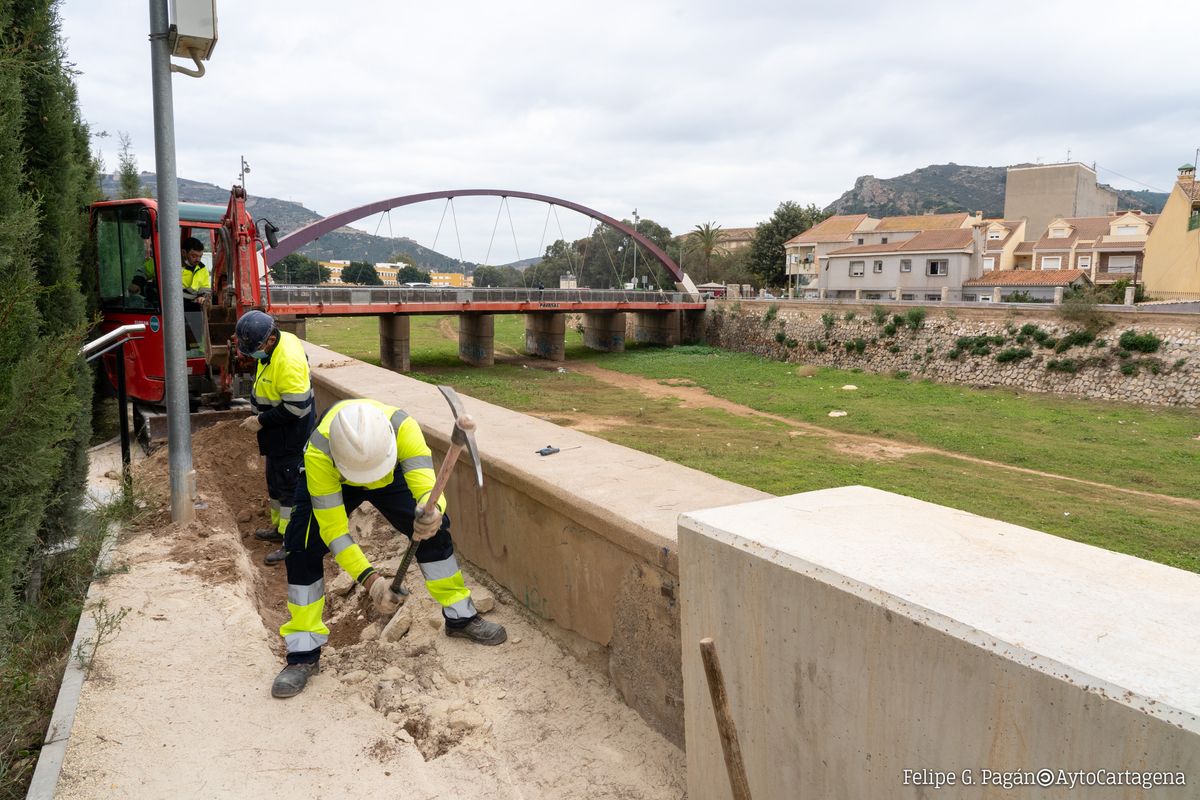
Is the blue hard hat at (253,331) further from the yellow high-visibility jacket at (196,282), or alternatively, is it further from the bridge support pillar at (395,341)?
the bridge support pillar at (395,341)

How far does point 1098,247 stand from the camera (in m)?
48.7

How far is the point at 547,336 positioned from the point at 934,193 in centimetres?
17176

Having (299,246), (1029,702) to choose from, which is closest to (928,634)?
(1029,702)

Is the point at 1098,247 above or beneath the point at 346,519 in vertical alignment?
above

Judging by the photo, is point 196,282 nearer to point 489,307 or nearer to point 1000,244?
point 489,307

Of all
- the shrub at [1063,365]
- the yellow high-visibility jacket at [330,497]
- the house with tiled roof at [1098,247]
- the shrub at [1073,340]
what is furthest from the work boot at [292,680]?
the house with tiled roof at [1098,247]

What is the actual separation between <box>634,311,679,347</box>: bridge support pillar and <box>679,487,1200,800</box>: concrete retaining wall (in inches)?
1674

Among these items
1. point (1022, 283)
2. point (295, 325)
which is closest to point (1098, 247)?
point (1022, 283)

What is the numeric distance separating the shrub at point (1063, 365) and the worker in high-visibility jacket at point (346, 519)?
27448 millimetres

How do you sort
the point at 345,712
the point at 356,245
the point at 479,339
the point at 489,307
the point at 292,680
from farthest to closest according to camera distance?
the point at 356,245, the point at 479,339, the point at 489,307, the point at 292,680, the point at 345,712

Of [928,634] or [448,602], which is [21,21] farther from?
[928,634]

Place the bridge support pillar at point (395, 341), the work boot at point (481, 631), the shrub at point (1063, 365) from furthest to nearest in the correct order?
1. the bridge support pillar at point (395, 341)
2. the shrub at point (1063, 365)
3. the work boot at point (481, 631)

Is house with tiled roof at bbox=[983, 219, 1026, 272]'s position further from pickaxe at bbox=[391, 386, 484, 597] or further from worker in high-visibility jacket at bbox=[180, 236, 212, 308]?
pickaxe at bbox=[391, 386, 484, 597]

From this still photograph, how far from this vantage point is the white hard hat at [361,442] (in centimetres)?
379
